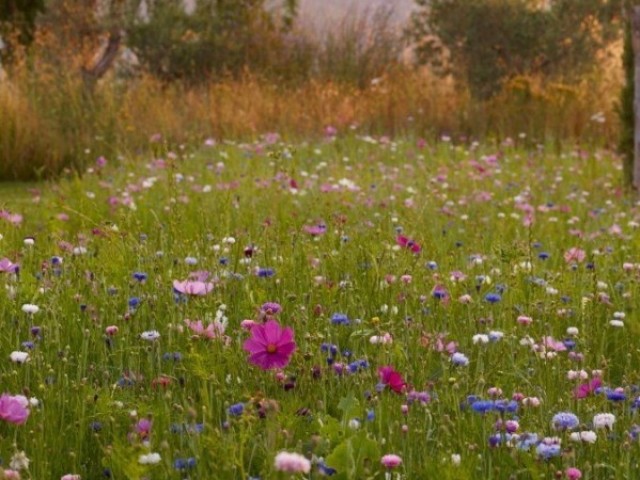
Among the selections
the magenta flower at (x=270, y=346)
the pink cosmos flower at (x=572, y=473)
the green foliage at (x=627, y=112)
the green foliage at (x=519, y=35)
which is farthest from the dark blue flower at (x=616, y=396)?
the green foliage at (x=519, y=35)

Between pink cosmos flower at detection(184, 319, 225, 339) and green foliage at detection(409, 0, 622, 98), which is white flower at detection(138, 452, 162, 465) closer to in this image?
pink cosmos flower at detection(184, 319, 225, 339)

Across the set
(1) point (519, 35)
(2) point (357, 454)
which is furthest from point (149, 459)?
(1) point (519, 35)

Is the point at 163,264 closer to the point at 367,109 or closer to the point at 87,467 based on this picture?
the point at 87,467

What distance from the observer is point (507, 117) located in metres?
11.8

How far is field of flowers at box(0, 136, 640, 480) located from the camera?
197 cm

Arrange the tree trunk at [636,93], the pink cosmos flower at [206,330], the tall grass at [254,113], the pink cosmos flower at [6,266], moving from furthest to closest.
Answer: the tall grass at [254,113] < the tree trunk at [636,93] < the pink cosmos flower at [6,266] < the pink cosmos flower at [206,330]

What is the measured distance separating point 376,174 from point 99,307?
517 cm

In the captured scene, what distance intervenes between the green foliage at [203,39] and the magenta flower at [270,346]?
15.6m

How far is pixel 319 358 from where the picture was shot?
7.88 ft

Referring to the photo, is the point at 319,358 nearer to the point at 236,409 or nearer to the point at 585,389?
the point at 236,409

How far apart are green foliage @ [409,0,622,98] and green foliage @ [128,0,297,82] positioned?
332 cm

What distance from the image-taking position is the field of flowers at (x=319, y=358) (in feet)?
6.46

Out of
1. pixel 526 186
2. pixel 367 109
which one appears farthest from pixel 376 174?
pixel 367 109

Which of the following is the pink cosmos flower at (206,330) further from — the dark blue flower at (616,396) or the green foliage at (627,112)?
the green foliage at (627,112)
